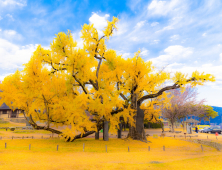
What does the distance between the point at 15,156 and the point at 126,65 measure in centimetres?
1359

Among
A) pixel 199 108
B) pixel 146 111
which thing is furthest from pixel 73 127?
pixel 199 108

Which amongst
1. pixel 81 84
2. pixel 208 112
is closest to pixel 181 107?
pixel 208 112

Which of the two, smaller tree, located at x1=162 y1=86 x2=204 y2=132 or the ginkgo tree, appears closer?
the ginkgo tree

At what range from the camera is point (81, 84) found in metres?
16.4

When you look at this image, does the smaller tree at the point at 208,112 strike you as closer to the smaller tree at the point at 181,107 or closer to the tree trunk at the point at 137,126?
the smaller tree at the point at 181,107

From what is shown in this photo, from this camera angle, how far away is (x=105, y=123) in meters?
18.8

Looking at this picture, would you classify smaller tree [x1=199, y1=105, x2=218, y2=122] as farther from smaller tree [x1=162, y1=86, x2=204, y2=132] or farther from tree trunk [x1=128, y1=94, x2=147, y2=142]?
tree trunk [x1=128, y1=94, x2=147, y2=142]

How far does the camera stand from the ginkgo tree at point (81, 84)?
1479 cm

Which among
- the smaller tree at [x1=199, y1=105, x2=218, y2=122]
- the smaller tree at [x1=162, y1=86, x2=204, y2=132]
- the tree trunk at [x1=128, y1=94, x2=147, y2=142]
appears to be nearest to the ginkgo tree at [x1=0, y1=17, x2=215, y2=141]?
the tree trunk at [x1=128, y1=94, x2=147, y2=142]

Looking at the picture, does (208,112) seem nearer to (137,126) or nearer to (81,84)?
(137,126)

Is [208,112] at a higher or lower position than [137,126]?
higher

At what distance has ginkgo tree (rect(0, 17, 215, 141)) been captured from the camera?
1479 centimetres

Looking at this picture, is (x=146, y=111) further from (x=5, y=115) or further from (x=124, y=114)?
(x=5, y=115)

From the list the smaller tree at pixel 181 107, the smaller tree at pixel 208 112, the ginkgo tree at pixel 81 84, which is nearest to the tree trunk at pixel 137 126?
the ginkgo tree at pixel 81 84
